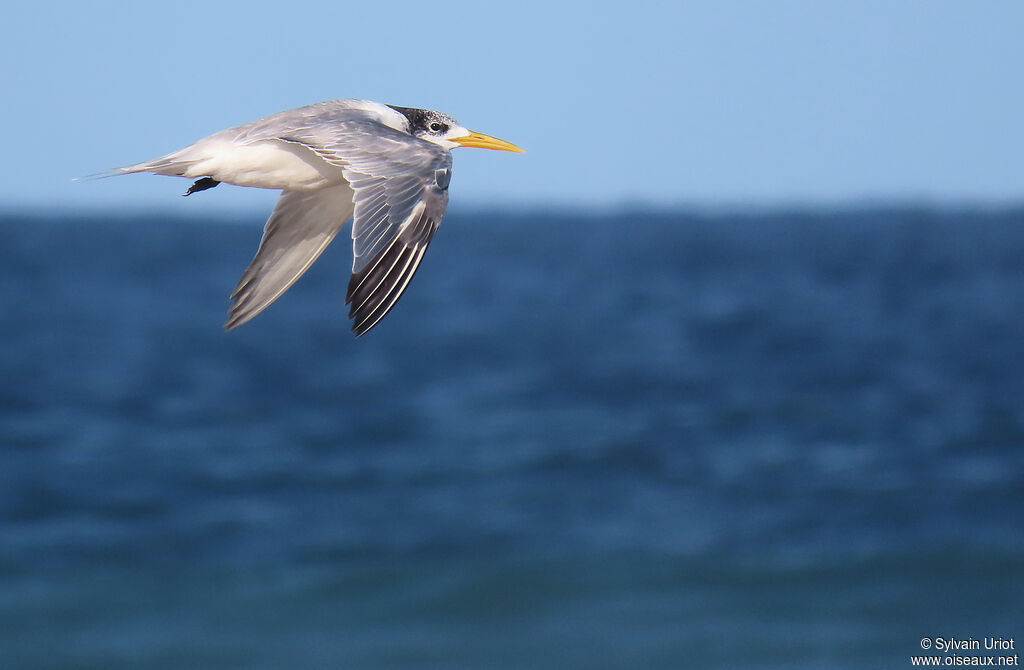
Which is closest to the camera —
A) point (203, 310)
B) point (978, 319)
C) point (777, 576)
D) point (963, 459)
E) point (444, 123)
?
point (444, 123)

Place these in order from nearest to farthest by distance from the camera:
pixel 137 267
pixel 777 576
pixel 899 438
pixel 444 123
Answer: pixel 444 123 < pixel 777 576 < pixel 899 438 < pixel 137 267

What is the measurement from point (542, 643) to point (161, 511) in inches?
266

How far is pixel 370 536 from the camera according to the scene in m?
19.5

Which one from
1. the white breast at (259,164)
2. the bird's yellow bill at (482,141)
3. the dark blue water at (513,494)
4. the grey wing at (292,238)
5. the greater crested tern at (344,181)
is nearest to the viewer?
the greater crested tern at (344,181)

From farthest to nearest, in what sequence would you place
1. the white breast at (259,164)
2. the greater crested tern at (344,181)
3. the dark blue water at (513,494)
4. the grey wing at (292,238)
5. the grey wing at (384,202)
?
the dark blue water at (513,494), the grey wing at (292,238), the white breast at (259,164), the greater crested tern at (344,181), the grey wing at (384,202)

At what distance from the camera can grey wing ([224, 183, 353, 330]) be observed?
734 cm

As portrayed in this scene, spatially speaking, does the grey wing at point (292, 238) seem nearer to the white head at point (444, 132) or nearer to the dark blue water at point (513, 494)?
the white head at point (444, 132)

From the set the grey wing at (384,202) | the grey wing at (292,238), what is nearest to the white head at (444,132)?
the grey wing at (292,238)

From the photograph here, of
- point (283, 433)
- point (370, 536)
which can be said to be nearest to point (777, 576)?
point (370, 536)

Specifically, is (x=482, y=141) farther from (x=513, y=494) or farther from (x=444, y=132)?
(x=513, y=494)

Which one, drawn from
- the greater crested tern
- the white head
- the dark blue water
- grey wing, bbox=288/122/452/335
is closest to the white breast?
the greater crested tern

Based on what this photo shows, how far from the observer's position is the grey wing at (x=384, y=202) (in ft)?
18.8

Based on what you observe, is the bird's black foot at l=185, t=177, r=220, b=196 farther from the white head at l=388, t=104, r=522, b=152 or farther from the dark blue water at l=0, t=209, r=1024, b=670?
the dark blue water at l=0, t=209, r=1024, b=670

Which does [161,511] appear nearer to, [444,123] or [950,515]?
[950,515]
